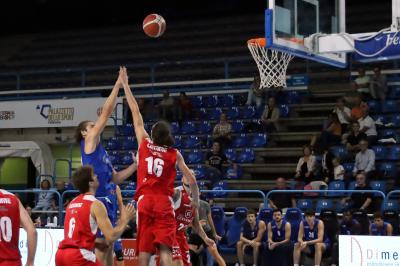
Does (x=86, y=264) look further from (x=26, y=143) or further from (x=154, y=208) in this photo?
(x=26, y=143)

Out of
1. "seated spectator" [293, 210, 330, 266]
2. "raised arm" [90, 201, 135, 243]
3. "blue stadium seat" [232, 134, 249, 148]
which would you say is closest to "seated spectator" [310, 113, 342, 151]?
"blue stadium seat" [232, 134, 249, 148]

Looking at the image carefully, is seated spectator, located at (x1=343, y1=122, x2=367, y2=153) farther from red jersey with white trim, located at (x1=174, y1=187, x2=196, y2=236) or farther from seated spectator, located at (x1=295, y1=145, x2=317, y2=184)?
red jersey with white trim, located at (x1=174, y1=187, x2=196, y2=236)

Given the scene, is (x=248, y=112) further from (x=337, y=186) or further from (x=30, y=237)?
(x=30, y=237)

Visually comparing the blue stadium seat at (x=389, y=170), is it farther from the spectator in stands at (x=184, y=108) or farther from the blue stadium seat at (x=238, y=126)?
the spectator in stands at (x=184, y=108)

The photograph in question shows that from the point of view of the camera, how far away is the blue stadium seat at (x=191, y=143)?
62.8 ft

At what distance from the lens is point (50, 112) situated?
850 inches

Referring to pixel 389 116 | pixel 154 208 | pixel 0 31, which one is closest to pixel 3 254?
pixel 154 208

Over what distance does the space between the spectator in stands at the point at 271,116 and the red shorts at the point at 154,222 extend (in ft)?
35.1

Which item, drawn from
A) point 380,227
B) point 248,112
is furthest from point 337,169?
point 248,112

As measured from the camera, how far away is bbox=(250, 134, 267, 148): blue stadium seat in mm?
18625

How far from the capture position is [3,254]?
613cm

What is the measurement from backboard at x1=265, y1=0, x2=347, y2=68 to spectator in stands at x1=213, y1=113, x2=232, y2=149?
6.62 m

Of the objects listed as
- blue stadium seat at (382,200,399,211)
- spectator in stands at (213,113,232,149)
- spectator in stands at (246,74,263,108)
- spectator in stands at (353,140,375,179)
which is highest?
spectator in stands at (246,74,263,108)

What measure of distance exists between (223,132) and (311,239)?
5.20 meters
